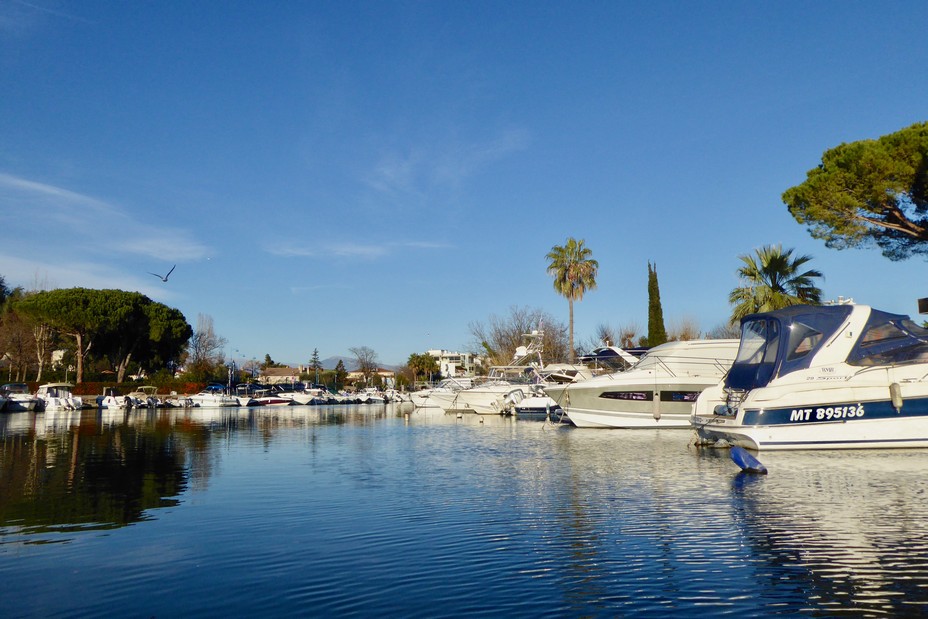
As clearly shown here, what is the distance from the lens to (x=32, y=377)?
80438 millimetres

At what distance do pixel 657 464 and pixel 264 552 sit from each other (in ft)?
35.2

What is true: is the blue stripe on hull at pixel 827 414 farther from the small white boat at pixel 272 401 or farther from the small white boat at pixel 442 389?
the small white boat at pixel 272 401

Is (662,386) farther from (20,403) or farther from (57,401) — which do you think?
(20,403)

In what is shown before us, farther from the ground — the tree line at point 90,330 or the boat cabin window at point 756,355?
the tree line at point 90,330

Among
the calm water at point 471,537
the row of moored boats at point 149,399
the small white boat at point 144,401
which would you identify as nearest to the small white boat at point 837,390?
the calm water at point 471,537

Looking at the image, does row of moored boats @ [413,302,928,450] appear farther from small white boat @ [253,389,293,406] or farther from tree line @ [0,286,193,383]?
tree line @ [0,286,193,383]

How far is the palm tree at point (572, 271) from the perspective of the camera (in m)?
57.1

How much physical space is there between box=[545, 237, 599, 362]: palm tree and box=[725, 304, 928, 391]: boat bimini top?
122 feet

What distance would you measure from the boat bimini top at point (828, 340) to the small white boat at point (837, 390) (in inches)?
1.0

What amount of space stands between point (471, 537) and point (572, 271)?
49.3 metres

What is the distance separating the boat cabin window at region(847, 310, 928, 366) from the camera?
18.0m

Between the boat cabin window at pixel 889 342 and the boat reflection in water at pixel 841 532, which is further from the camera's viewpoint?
the boat cabin window at pixel 889 342

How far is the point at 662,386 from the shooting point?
2814cm

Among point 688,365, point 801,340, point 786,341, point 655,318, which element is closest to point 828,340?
point 801,340
